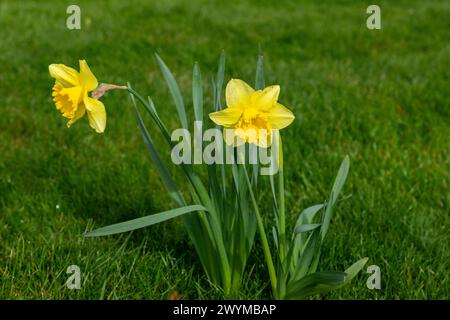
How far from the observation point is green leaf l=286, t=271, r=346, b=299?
4.71 ft

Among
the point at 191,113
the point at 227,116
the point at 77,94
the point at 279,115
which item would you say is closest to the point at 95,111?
the point at 77,94

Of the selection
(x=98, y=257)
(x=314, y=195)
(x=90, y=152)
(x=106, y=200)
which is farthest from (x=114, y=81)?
(x=98, y=257)

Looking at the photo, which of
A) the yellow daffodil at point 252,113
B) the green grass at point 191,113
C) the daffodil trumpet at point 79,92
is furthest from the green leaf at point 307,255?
the daffodil trumpet at point 79,92

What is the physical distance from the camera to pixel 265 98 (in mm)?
1319

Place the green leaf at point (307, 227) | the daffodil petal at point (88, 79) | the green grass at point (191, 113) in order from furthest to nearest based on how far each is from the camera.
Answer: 1. the green grass at point (191, 113)
2. the green leaf at point (307, 227)
3. the daffodil petal at point (88, 79)

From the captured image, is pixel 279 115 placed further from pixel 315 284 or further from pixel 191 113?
pixel 191 113

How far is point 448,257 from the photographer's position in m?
1.87

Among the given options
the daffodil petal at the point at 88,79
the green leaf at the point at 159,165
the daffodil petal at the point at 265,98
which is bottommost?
the green leaf at the point at 159,165

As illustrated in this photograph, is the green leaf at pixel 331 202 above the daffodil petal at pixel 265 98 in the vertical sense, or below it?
below

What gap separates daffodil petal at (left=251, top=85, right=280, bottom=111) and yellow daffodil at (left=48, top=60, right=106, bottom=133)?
35 centimetres

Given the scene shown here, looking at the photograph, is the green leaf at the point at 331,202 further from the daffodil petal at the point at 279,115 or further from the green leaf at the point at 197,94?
the green leaf at the point at 197,94

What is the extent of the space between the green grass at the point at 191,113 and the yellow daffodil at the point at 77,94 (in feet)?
1.77

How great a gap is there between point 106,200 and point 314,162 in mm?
887

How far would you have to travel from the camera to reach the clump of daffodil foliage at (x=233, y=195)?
1330mm
